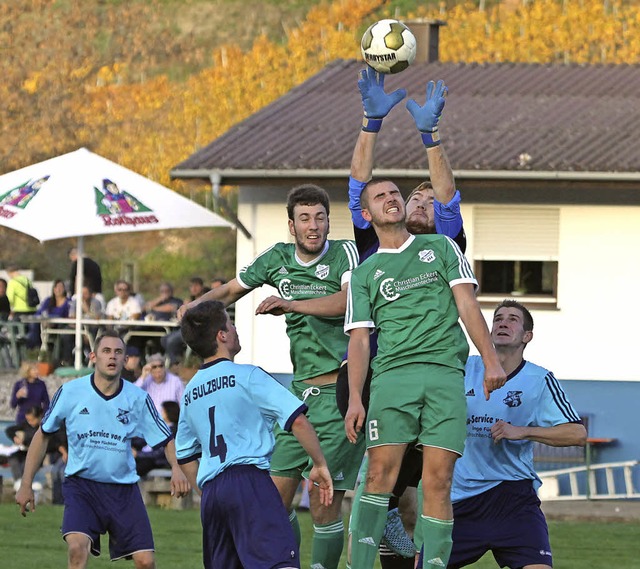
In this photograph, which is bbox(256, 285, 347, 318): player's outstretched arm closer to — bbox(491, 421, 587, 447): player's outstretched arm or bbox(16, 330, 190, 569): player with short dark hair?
bbox(491, 421, 587, 447): player's outstretched arm

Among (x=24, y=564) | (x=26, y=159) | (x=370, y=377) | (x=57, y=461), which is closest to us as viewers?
(x=370, y=377)

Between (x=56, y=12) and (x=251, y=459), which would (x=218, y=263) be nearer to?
(x=56, y=12)

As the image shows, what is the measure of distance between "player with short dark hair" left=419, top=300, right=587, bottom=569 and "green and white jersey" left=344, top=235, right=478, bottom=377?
775 millimetres

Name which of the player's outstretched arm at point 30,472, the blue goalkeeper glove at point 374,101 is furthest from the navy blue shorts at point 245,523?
the player's outstretched arm at point 30,472

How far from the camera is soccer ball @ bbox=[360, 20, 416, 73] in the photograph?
1034 centimetres

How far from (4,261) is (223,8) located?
161ft

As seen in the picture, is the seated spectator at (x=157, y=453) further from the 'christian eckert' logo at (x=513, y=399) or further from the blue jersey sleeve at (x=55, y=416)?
the 'christian eckert' logo at (x=513, y=399)

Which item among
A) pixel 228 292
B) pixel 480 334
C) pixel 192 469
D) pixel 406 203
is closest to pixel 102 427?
pixel 228 292

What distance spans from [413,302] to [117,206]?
11.9m

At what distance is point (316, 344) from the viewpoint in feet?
33.0

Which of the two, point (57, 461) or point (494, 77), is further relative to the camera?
point (494, 77)

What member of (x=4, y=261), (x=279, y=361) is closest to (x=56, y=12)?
(x=4, y=261)

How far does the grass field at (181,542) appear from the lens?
49.3ft

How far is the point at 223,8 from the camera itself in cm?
10519
